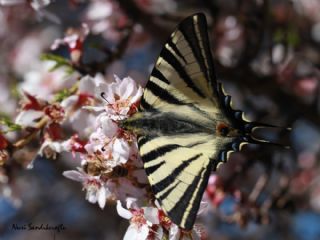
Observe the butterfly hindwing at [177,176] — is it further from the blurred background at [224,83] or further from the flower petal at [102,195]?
the blurred background at [224,83]

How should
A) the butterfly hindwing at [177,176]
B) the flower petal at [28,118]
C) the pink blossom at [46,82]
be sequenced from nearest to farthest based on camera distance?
the butterfly hindwing at [177,176] < the flower petal at [28,118] < the pink blossom at [46,82]

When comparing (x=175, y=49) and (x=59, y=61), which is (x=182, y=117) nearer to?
(x=175, y=49)

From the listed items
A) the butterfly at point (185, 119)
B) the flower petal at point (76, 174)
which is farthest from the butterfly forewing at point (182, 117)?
the flower petal at point (76, 174)

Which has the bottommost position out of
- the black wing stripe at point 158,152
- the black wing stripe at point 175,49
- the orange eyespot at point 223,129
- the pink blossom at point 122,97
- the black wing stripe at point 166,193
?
the black wing stripe at point 166,193

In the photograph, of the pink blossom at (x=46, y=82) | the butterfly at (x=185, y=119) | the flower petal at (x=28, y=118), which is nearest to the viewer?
the butterfly at (x=185, y=119)

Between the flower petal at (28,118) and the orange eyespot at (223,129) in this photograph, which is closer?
the orange eyespot at (223,129)

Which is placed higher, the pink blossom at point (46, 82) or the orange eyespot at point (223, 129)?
the orange eyespot at point (223, 129)

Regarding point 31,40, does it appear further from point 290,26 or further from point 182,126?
point 182,126

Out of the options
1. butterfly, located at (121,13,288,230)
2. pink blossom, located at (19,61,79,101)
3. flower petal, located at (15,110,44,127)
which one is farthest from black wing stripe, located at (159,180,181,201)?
pink blossom, located at (19,61,79,101)

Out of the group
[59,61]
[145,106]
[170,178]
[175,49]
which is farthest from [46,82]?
[170,178]
